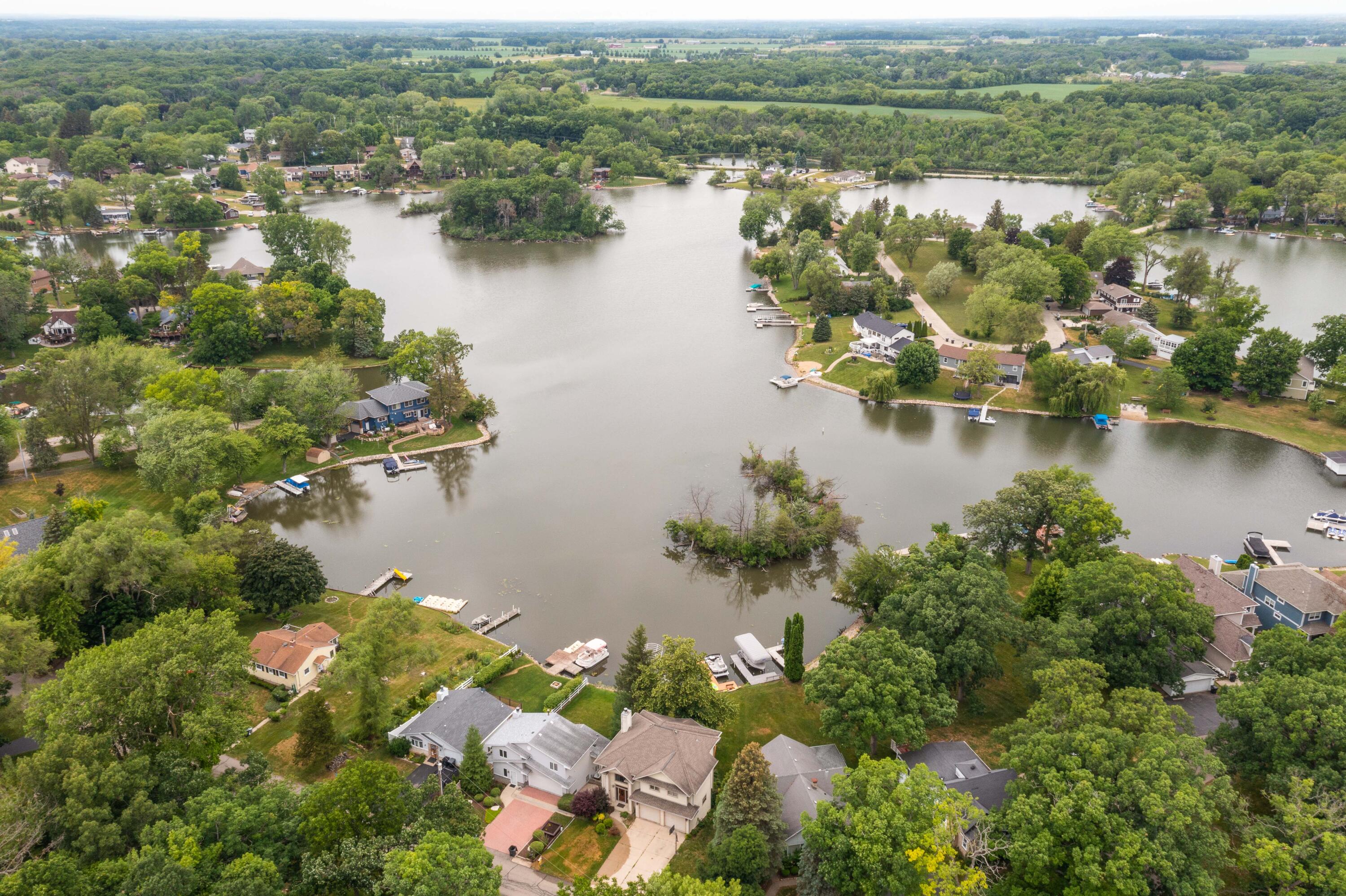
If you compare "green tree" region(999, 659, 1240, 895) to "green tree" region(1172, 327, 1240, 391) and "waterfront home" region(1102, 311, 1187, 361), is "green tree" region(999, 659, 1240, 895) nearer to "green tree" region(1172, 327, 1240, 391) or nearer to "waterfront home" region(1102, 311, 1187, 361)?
"green tree" region(1172, 327, 1240, 391)

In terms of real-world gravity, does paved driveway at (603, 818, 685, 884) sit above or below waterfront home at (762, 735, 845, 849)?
below

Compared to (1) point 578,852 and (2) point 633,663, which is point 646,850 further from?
(2) point 633,663

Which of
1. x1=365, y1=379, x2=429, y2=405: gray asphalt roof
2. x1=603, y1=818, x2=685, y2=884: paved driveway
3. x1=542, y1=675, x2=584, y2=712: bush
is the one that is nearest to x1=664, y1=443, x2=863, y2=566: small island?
x1=542, y1=675, x2=584, y2=712: bush

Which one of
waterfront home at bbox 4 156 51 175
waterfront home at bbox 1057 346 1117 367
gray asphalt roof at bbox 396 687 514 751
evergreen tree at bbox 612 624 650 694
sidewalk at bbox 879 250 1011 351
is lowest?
sidewalk at bbox 879 250 1011 351

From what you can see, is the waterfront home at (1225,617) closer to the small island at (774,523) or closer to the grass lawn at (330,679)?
the small island at (774,523)

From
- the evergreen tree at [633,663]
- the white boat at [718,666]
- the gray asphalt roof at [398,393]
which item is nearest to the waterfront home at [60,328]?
the gray asphalt roof at [398,393]

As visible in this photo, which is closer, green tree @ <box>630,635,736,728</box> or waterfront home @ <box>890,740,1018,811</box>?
waterfront home @ <box>890,740,1018,811</box>
